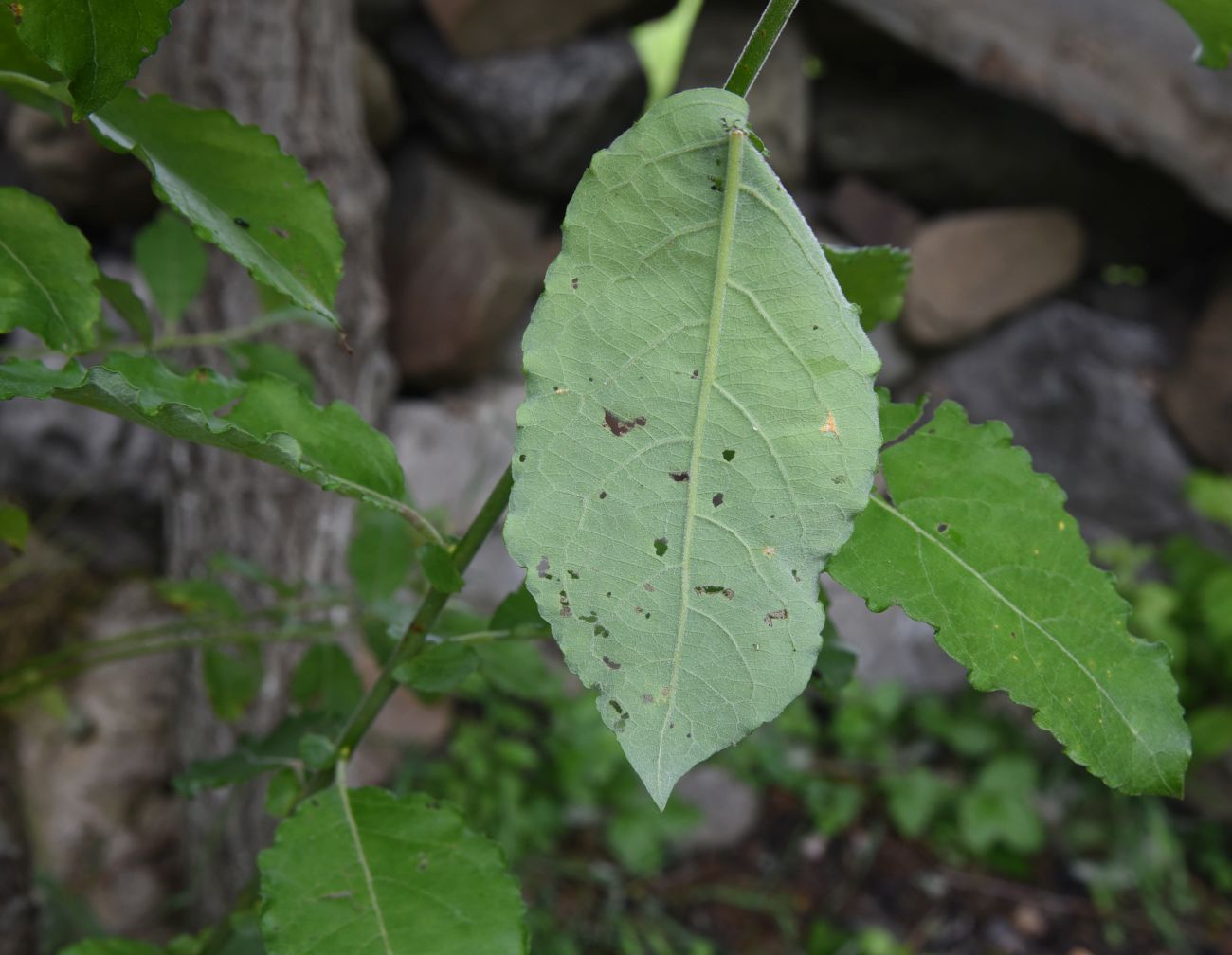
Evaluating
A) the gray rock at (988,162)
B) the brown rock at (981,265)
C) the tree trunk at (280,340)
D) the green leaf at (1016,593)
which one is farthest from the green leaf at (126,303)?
the gray rock at (988,162)

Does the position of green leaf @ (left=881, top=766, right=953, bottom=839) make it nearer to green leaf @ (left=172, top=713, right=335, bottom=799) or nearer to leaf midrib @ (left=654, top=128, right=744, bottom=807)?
green leaf @ (left=172, top=713, right=335, bottom=799)

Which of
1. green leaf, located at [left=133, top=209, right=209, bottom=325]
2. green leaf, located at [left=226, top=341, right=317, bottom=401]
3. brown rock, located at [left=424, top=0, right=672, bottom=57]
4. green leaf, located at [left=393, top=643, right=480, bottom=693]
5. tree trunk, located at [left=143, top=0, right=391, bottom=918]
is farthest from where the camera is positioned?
brown rock, located at [left=424, top=0, right=672, bottom=57]

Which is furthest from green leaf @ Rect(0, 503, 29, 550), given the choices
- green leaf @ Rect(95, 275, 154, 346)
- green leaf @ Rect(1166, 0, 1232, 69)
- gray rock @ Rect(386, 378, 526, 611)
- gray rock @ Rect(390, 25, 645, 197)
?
gray rock @ Rect(390, 25, 645, 197)

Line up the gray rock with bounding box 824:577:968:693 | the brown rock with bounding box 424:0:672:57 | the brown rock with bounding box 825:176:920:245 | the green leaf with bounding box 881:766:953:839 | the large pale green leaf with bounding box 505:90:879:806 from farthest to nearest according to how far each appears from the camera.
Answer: the brown rock with bounding box 825:176:920:245
the gray rock with bounding box 824:577:968:693
the green leaf with bounding box 881:766:953:839
the brown rock with bounding box 424:0:672:57
the large pale green leaf with bounding box 505:90:879:806

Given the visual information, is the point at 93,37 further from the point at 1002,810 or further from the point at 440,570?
the point at 1002,810

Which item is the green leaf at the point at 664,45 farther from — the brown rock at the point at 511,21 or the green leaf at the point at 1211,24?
the green leaf at the point at 1211,24

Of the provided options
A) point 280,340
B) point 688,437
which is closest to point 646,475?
point 688,437

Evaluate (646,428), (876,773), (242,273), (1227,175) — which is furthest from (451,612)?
(1227,175)
